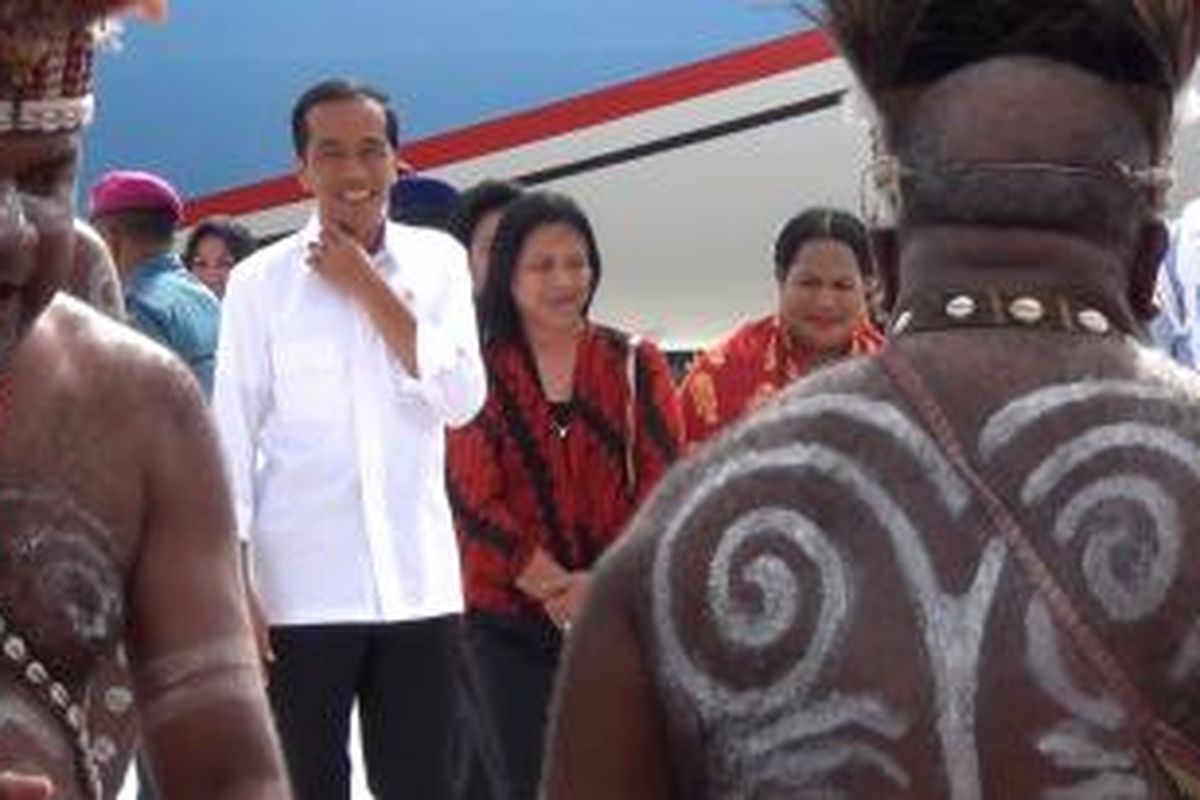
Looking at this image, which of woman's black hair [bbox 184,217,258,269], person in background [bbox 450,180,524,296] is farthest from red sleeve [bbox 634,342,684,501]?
woman's black hair [bbox 184,217,258,269]

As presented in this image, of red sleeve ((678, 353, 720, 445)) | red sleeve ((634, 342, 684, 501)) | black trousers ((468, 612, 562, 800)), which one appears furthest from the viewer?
red sleeve ((678, 353, 720, 445))

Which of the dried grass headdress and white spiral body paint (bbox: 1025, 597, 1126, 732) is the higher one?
the dried grass headdress

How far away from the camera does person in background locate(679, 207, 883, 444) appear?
7082 millimetres

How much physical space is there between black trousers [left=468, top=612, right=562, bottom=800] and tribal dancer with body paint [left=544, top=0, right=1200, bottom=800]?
4.21m

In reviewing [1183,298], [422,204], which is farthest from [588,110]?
[1183,298]

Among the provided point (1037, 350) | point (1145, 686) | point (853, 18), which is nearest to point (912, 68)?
point (853, 18)

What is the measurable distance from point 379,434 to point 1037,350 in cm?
419

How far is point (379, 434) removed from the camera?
261 inches

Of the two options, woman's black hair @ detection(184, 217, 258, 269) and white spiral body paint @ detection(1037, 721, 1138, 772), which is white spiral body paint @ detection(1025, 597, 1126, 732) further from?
woman's black hair @ detection(184, 217, 258, 269)

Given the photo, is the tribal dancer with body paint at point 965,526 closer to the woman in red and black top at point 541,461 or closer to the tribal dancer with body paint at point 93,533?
the tribal dancer with body paint at point 93,533

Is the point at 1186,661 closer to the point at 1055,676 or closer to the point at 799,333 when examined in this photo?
→ the point at 1055,676

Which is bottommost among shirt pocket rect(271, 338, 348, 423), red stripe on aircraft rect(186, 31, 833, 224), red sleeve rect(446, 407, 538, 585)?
red sleeve rect(446, 407, 538, 585)

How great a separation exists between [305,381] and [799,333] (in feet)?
3.80

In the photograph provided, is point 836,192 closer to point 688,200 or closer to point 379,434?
point 688,200
